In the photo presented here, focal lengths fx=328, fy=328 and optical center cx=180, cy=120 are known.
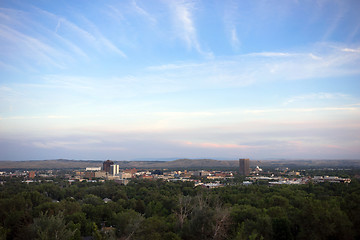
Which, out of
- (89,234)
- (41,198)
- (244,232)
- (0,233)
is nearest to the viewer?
(244,232)

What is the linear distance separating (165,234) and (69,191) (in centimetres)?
4260

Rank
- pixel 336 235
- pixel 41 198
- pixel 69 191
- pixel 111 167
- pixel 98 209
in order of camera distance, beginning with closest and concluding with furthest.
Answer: pixel 336 235 → pixel 98 209 → pixel 41 198 → pixel 69 191 → pixel 111 167

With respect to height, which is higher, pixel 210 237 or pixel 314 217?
pixel 314 217

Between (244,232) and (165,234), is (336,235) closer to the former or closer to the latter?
(244,232)

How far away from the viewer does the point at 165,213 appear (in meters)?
41.8

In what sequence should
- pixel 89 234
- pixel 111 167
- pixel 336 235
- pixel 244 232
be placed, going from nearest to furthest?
pixel 336 235 < pixel 244 232 < pixel 89 234 < pixel 111 167

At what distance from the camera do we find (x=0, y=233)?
26.3 metres

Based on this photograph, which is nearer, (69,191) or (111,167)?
(69,191)

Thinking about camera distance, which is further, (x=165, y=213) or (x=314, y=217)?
(x=165, y=213)

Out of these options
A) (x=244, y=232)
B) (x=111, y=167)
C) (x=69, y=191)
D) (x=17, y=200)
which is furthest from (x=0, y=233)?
(x=111, y=167)

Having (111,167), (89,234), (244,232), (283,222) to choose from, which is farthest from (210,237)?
(111,167)

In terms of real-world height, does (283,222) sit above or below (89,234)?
above

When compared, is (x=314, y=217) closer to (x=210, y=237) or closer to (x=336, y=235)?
(x=336, y=235)

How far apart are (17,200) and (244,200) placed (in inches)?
1123
